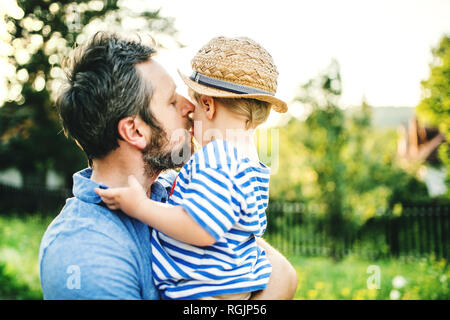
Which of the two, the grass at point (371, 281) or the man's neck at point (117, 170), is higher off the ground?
the man's neck at point (117, 170)

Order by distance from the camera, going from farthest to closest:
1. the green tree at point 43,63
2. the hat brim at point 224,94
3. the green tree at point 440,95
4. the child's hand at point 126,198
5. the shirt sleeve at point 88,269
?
the green tree at point 43,63, the green tree at point 440,95, the hat brim at point 224,94, the child's hand at point 126,198, the shirt sleeve at point 88,269

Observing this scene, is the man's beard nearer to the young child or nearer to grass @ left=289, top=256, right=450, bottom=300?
the young child

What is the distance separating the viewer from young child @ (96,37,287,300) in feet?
5.07

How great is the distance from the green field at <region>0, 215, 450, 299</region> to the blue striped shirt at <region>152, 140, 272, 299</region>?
3.55m

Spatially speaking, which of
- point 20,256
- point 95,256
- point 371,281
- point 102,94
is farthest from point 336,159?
point 95,256

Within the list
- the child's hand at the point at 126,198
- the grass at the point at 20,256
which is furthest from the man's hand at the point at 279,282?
the grass at the point at 20,256

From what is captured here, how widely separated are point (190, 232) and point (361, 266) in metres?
8.68

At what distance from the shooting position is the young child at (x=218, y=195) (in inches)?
60.8

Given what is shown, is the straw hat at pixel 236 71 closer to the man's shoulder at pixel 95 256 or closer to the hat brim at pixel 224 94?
the hat brim at pixel 224 94

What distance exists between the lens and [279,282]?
190 centimetres

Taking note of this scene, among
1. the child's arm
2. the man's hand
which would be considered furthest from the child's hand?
the man's hand

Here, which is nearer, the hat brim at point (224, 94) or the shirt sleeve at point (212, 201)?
the shirt sleeve at point (212, 201)

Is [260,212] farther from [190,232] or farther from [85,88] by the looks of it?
[85,88]
